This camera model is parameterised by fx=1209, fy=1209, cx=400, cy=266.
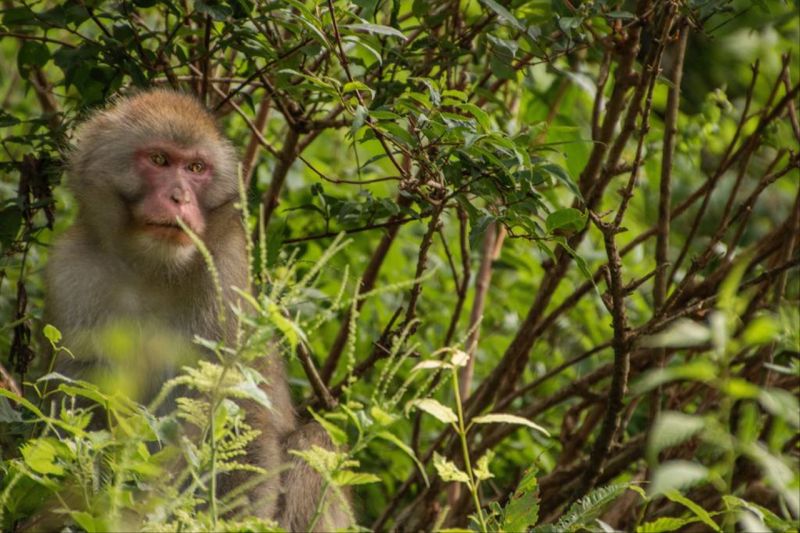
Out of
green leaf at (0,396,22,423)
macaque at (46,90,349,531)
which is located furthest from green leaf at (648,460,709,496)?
macaque at (46,90,349,531)

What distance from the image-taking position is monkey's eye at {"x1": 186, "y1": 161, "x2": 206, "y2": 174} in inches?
180

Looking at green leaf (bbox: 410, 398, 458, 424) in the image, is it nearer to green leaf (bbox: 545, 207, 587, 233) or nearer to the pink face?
green leaf (bbox: 545, 207, 587, 233)

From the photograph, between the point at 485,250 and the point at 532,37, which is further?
the point at 485,250

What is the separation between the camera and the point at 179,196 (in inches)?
170

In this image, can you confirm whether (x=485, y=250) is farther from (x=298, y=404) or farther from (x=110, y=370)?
(x=110, y=370)

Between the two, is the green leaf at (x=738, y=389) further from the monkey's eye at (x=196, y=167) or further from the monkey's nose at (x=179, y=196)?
the monkey's eye at (x=196, y=167)

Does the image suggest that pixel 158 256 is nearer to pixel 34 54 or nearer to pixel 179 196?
pixel 179 196

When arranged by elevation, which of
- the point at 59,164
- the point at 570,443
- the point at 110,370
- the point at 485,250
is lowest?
the point at 110,370

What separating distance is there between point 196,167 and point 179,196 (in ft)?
0.98

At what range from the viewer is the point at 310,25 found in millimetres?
3393

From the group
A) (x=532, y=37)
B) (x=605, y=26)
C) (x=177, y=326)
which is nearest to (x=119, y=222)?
(x=177, y=326)

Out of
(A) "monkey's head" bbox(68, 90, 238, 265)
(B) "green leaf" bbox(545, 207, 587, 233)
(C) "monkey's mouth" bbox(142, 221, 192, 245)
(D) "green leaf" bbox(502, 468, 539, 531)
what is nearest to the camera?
(D) "green leaf" bbox(502, 468, 539, 531)

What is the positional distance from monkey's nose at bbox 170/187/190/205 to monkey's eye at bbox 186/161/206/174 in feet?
0.77

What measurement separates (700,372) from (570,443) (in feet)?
10.4
